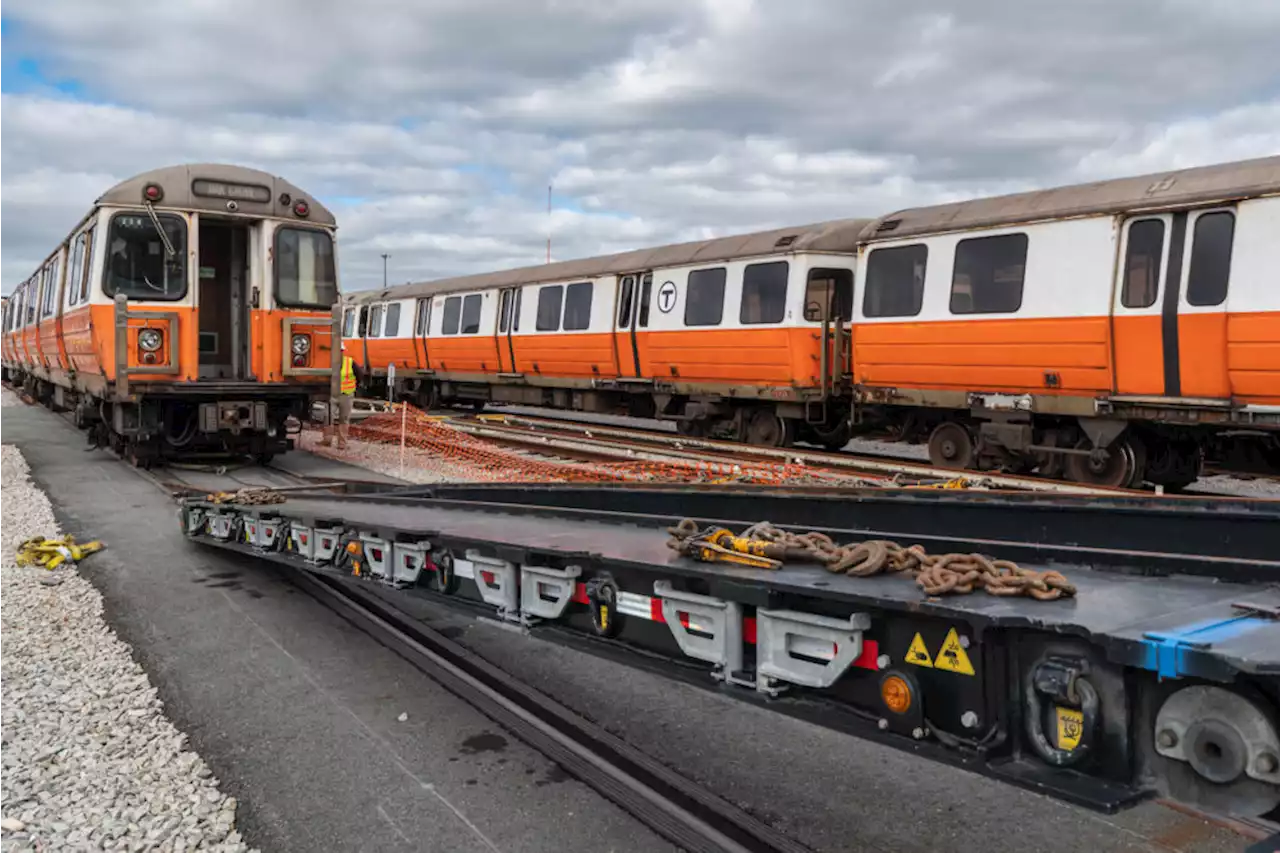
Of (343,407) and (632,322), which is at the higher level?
(632,322)

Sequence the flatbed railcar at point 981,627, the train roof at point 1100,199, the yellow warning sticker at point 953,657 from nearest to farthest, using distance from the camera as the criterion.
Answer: the flatbed railcar at point 981,627 < the yellow warning sticker at point 953,657 < the train roof at point 1100,199

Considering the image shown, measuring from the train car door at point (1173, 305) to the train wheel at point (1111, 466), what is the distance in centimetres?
88

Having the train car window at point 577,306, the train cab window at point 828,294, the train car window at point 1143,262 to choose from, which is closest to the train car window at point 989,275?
the train car window at point 1143,262

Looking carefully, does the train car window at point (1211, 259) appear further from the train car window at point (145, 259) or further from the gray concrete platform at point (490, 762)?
the train car window at point (145, 259)

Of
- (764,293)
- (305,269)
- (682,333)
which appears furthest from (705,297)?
(305,269)

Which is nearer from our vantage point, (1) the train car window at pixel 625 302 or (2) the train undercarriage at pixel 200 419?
(2) the train undercarriage at pixel 200 419

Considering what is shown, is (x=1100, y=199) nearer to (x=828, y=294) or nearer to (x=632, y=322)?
(x=828, y=294)

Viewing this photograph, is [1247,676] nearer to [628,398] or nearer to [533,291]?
[628,398]

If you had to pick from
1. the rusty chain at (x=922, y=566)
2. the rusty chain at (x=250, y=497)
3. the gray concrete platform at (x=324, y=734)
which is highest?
the rusty chain at (x=922, y=566)

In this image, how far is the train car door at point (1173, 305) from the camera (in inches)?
Result: 361

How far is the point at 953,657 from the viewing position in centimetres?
243

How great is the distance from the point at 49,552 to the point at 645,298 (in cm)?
1103

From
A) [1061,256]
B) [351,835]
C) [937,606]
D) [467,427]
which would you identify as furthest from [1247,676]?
[467,427]

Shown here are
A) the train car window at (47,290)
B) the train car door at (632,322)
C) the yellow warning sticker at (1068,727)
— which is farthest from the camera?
the train car door at (632,322)
